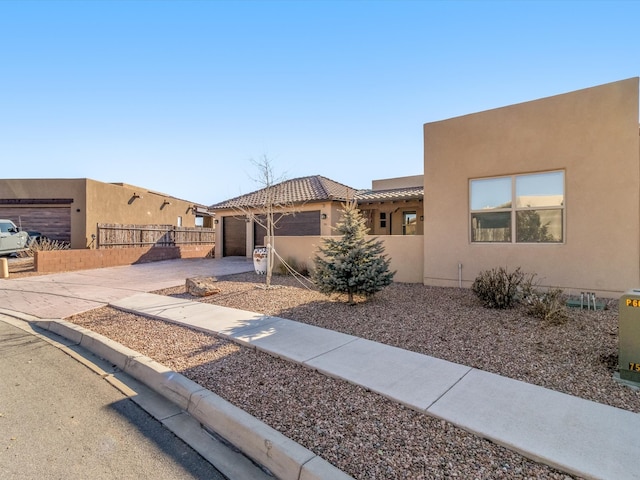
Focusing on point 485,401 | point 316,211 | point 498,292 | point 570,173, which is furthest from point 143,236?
point 485,401

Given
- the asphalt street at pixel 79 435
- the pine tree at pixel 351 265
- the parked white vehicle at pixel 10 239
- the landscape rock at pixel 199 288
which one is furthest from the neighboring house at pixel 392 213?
the parked white vehicle at pixel 10 239

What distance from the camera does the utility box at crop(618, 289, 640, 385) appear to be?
3.89m

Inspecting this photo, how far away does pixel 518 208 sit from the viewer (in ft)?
28.8

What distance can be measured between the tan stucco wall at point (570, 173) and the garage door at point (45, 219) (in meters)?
21.5

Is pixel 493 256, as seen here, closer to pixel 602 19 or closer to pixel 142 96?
pixel 602 19

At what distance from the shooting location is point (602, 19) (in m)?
7.69

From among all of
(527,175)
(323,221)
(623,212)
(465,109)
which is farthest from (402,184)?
(623,212)

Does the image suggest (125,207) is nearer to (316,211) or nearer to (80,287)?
(80,287)

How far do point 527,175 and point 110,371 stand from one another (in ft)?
32.1

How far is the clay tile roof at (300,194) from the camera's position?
16.9 m

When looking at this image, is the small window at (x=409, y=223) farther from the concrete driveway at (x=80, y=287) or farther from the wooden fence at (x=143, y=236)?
the wooden fence at (x=143, y=236)

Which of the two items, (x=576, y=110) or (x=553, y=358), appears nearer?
(x=553, y=358)

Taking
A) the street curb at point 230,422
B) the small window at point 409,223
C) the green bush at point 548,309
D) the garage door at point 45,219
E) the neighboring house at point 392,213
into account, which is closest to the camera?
the street curb at point 230,422

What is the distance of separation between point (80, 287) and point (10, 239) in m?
10.3
